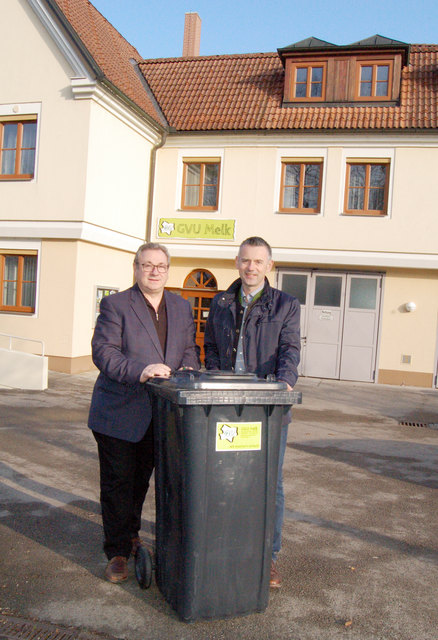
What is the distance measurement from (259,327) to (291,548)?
5.63 feet

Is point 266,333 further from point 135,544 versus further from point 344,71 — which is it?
→ point 344,71

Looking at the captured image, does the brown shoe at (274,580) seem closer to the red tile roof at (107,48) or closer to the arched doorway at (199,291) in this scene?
the red tile roof at (107,48)

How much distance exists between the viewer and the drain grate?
9.82 ft

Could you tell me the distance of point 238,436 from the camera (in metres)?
3.11

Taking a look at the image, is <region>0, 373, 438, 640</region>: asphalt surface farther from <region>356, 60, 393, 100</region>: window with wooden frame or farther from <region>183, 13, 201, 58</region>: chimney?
<region>183, 13, 201, 58</region>: chimney

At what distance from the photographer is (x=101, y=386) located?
367cm

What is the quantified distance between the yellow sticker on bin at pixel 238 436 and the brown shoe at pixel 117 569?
1165mm

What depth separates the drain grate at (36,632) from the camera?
9.82 ft

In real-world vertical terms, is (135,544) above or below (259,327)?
below

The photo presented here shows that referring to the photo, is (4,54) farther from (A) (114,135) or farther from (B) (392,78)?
(B) (392,78)

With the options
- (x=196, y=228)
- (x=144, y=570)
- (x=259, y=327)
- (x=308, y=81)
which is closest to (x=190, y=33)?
(x=308, y=81)

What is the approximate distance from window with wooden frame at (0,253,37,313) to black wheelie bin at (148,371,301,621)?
11186mm

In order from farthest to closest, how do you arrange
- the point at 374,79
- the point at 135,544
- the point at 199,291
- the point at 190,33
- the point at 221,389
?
the point at 190,33, the point at 199,291, the point at 374,79, the point at 135,544, the point at 221,389

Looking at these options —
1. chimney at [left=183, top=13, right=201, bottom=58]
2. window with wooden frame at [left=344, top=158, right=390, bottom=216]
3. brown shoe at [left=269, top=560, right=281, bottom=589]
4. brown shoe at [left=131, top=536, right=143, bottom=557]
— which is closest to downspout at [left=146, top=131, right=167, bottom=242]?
window with wooden frame at [left=344, top=158, right=390, bottom=216]
